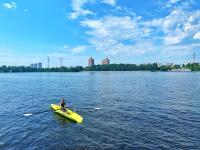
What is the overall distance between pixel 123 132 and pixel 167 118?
35.7ft

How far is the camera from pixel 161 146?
27406 millimetres

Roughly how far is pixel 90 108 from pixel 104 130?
16268 millimetres

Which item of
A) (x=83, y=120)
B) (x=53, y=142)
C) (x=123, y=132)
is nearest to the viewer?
(x=53, y=142)

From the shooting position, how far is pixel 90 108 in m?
49.3

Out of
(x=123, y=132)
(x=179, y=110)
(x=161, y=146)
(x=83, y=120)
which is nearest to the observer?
(x=161, y=146)

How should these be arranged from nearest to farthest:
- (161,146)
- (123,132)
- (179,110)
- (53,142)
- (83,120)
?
(161,146) → (53,142) → (123,132) → (83,120) → (179,110)

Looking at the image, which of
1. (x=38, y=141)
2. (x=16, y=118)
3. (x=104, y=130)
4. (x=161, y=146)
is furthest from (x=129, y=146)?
(x=16, y=118)

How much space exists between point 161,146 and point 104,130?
8.45 m

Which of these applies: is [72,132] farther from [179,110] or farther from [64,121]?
[179,110]

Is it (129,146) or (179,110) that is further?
(179,110)

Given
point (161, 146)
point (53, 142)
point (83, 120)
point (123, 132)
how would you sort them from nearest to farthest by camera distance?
point (161, 146)
point (53, 142)
point (123, 132)
point (83, 120)

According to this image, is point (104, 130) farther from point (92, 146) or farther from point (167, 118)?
point (167, 118)

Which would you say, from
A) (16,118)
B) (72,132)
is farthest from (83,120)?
(16,118)

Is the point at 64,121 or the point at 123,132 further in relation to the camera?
the point at 64,121
